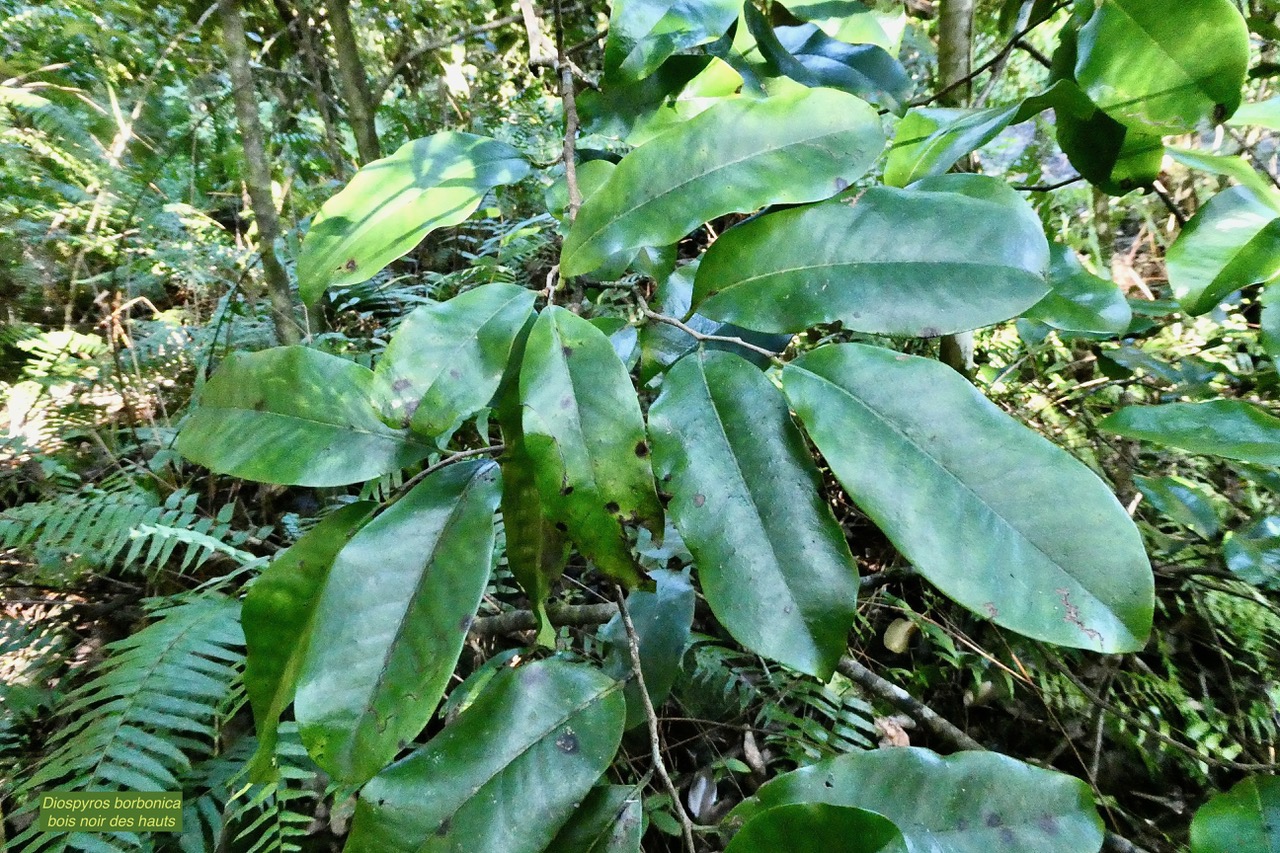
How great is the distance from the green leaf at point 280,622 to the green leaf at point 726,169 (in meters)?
0.30

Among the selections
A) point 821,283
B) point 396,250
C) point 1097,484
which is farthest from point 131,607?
point 1097,484

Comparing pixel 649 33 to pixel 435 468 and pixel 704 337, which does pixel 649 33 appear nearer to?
pixel 704 337

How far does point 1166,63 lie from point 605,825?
29.7 inches

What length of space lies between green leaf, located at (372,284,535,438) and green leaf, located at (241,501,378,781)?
0.38ft

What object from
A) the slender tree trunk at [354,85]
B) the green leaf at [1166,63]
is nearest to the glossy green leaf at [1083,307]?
the green leaf at [1166,63]

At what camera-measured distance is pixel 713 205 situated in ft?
1.52

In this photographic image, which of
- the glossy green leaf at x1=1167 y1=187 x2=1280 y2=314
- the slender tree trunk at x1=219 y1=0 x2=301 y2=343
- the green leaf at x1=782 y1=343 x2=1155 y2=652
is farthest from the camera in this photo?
the slender tree trunk at x1=219 y1=0 x2=301 y2=343

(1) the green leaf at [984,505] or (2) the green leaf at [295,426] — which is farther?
(2) the green leaf at [295,426]

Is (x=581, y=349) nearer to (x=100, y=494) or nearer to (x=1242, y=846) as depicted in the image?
(x=1242, y=846)

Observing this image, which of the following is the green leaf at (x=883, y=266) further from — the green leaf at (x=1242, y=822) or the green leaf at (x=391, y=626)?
the green leaf at (x=1242, y=822)

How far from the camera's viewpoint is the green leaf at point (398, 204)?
1.95 feet

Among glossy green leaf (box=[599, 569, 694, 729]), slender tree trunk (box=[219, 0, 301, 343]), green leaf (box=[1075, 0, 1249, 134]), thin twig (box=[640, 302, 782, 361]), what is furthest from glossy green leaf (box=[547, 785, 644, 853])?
slender tree trunk (box=[219, 0, 301, 343])

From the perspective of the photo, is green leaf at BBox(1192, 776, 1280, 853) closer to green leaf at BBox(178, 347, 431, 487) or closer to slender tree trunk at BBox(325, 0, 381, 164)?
green leaf at BBox(178, 347, 431, 487)

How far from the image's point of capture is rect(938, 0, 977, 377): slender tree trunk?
104 cm
